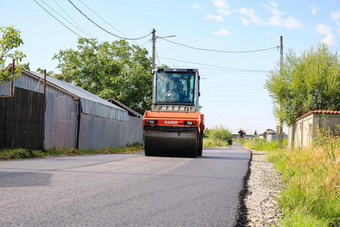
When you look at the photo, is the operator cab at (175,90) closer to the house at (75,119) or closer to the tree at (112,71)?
the house at (75,119)

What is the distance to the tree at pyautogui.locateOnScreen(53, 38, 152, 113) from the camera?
36.2m

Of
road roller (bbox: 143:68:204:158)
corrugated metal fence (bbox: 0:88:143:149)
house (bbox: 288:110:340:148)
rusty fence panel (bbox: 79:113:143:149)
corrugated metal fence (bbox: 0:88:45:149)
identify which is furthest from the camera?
rusty fence panel (bbox: 79:113:143:149)

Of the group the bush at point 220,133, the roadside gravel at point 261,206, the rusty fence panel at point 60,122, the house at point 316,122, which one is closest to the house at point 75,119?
the rusty fence panel at point 60,122

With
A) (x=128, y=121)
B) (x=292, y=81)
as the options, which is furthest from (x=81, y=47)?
(x=292, y=81)

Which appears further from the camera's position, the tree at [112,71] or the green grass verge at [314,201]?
the tree at [112,71]

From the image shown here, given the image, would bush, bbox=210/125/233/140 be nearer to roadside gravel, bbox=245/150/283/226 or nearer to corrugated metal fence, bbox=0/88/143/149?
corrugated metal fence, bbox=0/88/143/149

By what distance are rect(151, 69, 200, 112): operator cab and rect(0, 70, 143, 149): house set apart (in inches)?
171

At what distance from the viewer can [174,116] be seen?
13.9 m

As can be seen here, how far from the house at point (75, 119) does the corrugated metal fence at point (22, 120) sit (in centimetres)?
64

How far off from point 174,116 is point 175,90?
1.47m

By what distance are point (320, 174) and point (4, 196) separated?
15.9ft

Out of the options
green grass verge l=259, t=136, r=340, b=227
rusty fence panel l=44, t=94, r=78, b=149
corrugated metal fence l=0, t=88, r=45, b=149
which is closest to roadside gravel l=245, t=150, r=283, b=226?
green grass verge l=259, t=136, r=340, b=227

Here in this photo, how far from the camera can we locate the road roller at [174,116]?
13.7 metres

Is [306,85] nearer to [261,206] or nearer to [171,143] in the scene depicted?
[171,143]
